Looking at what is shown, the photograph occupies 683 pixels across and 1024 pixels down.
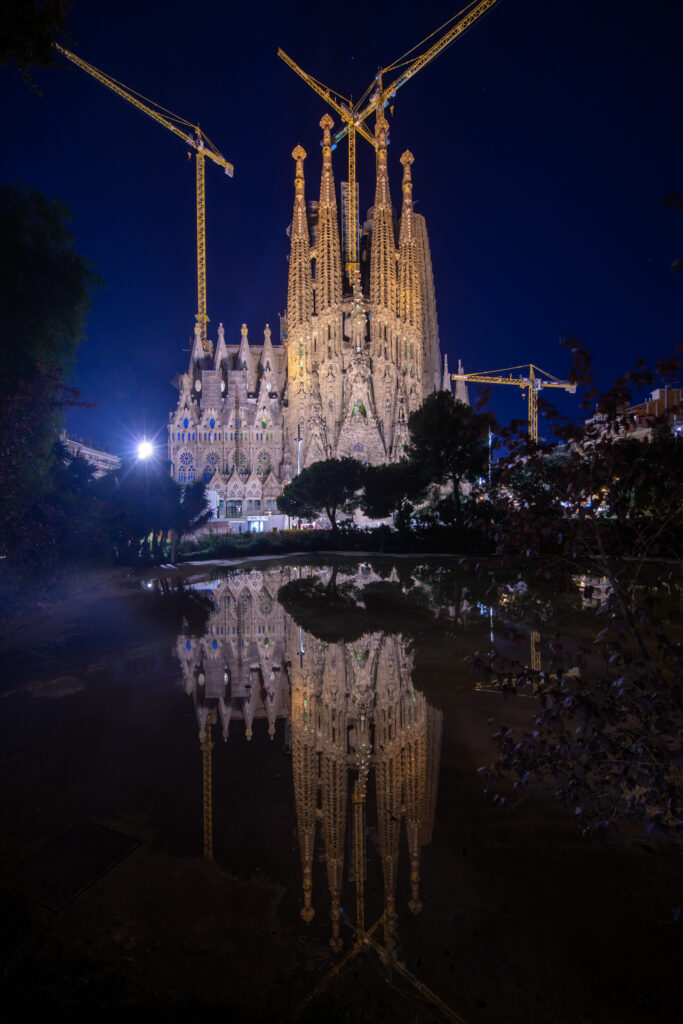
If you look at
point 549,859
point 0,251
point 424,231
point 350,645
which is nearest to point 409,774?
point 549,859

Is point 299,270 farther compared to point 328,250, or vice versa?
point 299,270

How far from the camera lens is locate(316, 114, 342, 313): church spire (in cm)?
5541

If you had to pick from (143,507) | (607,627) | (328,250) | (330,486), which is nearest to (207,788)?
(607,627)

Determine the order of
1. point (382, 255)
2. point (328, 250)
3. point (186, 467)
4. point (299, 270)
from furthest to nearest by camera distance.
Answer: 1. point (186, 467)
2. point (299, 270)
3. point (382, 255)
4. point (328, 250)

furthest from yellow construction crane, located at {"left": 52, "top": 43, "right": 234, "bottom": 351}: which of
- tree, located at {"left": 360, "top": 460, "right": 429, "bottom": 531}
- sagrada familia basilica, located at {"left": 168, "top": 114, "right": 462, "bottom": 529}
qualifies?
tree, located at {"left": 360, "top": 460, "right": 429, "bottom": 531}

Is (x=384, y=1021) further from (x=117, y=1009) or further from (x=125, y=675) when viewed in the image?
(x=125, y=675)

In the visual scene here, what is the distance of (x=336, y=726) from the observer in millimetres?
5766

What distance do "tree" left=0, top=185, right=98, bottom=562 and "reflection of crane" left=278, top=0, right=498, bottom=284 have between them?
2075 inches

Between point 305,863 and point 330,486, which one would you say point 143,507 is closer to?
point 330,486

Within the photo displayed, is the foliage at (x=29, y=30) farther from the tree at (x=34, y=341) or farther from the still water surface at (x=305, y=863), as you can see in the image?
the still water surface at (x=305, y=863)

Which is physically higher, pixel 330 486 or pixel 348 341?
pixel 348 341

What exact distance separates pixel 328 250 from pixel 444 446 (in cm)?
3844

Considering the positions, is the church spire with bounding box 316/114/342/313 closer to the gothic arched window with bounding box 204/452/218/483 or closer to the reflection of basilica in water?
the gothic arched window with bounding box 204/452/218/483

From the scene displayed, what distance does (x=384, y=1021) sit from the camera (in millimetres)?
2412
